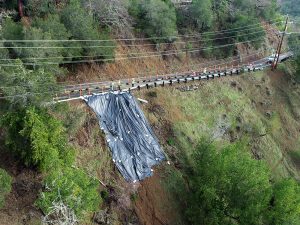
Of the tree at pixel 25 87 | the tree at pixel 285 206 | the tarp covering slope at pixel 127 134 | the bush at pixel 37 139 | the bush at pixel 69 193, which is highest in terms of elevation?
the tree at pixel 25 87

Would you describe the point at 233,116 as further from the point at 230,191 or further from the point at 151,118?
the point at 230,191

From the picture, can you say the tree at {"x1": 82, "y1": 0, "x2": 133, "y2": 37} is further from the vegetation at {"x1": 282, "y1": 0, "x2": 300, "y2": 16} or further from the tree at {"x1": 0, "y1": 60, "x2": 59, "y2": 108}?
the vegetation at {"x1": 282, "y1": 0, "x2": 300, "y2": 16}

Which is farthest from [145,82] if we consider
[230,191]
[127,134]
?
[230,191]

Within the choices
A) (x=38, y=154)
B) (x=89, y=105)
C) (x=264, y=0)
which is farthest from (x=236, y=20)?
(x=38, y=154)

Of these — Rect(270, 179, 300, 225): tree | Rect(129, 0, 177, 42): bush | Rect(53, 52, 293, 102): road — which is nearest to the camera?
Rect(270, 179, 300, 225): tree

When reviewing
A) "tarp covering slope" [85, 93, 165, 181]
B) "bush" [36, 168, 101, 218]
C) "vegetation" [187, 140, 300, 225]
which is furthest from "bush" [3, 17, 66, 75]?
"vegetation" [187, 140, 300, 225]

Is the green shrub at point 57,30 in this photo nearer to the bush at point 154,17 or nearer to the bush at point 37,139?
the bush at point 37,139

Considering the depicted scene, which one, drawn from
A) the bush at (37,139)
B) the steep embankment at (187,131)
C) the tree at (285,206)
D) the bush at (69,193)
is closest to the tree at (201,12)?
the steep embankment at (187,131)
